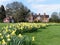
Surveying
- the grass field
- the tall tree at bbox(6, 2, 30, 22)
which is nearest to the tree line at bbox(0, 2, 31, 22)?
the tall tree at bbox(6, 2, 30, 22)

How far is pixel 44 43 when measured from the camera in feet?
25.8

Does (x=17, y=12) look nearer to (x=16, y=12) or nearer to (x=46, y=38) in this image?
(x=16, y=12)

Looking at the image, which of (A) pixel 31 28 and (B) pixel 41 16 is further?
(B) pixel 41 16

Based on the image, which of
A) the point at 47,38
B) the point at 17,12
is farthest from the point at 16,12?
the point at 47,38

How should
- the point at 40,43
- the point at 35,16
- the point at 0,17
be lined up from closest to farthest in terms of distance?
1. the point at 40,43
2. the point at 0,17
3. the point at 35,16

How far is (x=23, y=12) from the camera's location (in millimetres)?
51875

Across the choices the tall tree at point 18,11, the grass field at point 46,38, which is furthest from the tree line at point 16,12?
the grass field at point 46,38

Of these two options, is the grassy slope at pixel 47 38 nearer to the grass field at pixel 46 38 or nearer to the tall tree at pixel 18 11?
the grass field at pixel 46 38

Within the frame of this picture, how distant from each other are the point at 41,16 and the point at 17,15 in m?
20.3

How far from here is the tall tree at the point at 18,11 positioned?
166ft

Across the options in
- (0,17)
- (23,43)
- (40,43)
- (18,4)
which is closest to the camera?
(23,43)

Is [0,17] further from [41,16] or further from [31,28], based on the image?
[31,28]

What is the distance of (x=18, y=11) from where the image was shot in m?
53.2

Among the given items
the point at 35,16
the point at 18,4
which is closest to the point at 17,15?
the point at 18,4
